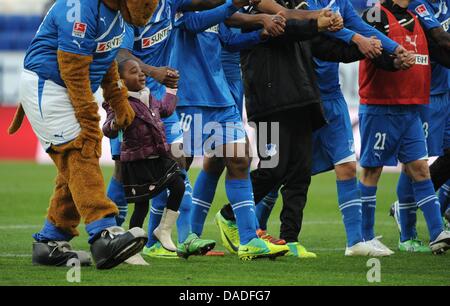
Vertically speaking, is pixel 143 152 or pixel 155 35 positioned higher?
pixel 155 35

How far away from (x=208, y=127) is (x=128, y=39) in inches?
37.4

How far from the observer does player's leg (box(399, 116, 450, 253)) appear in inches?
342

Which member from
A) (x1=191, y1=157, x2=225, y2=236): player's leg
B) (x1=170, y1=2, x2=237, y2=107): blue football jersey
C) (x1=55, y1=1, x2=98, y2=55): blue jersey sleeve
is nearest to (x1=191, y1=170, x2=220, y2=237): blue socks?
(x1=191, y1=157, x2=225, y2=236): player's leg

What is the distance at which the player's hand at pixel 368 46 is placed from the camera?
820cm

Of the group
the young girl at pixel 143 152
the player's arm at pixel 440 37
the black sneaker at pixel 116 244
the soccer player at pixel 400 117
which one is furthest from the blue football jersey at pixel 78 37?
the player's arm at pixel 440 37

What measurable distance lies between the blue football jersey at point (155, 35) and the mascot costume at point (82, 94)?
1115 mm

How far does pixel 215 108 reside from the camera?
8.20m

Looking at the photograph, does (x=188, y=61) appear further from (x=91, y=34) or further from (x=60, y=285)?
(x=60, y=285)

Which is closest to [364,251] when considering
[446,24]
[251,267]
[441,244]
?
[441,244]

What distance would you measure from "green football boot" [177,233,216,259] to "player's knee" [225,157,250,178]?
1.78 feet

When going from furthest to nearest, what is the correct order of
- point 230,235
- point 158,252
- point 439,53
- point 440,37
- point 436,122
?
point 436,122, point 439,53, point 440,37, point 230,235, point 158,252

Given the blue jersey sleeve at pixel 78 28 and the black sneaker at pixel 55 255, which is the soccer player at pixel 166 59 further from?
the blue jersey sleeve at pixel 78 28

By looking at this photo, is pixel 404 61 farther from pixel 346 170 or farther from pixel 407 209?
pixel 407 209

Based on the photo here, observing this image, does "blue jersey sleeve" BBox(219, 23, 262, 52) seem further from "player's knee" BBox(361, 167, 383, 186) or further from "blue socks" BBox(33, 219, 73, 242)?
"blue socks" BBox(33, 219, 73, 242)
